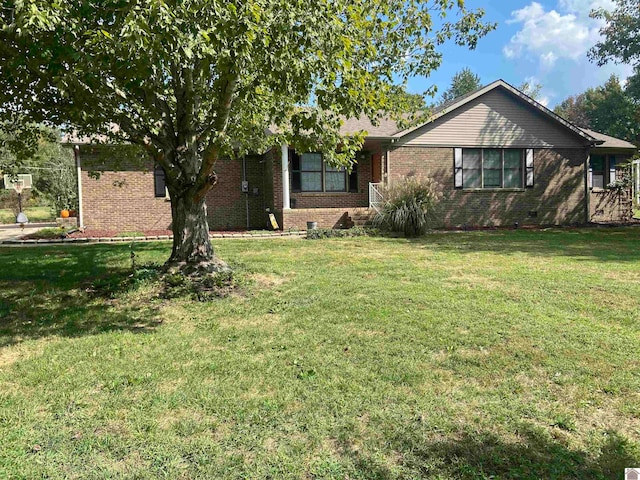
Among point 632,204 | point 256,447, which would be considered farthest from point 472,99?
point 256,447

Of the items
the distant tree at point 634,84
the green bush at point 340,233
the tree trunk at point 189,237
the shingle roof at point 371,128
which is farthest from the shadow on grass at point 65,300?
the distant tree at point 634,84

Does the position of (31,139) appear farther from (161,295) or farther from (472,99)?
(472,99)

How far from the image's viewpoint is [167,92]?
6910mm

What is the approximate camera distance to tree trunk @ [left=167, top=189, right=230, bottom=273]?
6.93 metres

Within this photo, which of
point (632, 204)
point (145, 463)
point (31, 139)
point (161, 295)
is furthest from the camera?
point (632, 204)

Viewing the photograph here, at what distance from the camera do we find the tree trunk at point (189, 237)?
22.7 feet

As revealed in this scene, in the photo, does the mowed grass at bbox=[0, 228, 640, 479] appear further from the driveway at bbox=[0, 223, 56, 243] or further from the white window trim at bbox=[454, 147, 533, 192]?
the white window trim at bbox=[454, 147, 533, 192]

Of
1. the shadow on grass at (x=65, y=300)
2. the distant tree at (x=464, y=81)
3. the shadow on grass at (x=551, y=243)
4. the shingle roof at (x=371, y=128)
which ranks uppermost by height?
the distant tree at (x=464, y=81)

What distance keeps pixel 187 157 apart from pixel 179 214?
91 cm

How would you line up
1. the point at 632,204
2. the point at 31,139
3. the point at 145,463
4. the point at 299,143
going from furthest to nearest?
1. the point at 632,204
2. the point at 31,139
3. the point at 299,143
4. the point at 145,463

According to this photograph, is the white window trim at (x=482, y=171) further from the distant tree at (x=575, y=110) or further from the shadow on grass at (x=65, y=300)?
the distant tree at (x=575, y=110)

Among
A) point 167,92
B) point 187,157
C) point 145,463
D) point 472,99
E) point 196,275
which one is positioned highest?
→ point 472,99

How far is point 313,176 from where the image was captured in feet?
53.4

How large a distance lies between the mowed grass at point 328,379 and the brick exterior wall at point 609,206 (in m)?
14.3
